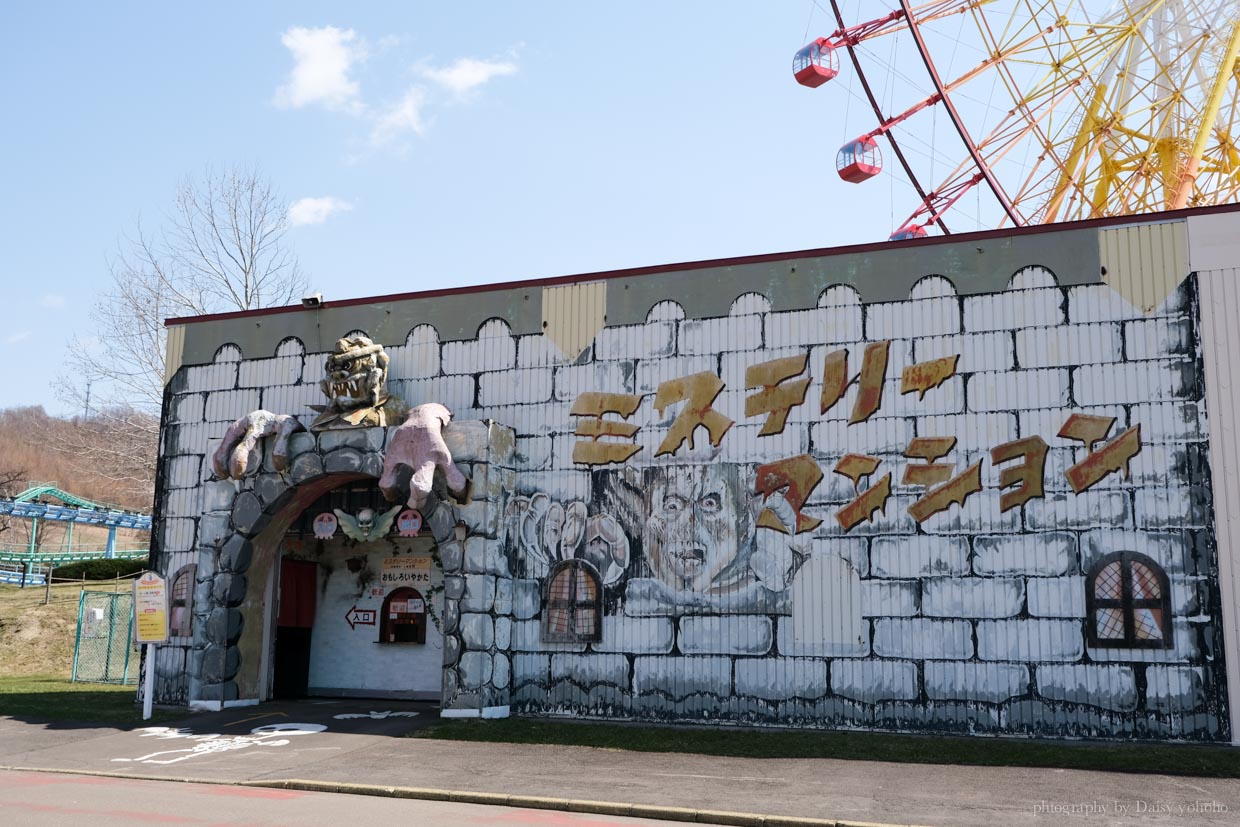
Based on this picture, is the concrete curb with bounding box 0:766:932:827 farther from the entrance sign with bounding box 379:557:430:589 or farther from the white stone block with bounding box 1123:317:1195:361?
the white stone block with bounding box 1123:317:1195:361

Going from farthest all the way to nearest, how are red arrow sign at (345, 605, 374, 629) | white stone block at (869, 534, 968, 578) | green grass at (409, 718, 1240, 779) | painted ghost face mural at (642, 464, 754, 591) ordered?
red arrow sign at (345, 605, 374, 629) < painted ghost face mural at (642, 464, 754, 591) < white stone block at (869, 534, 968, 578) < green grass at (409, 718, 1240, 779)

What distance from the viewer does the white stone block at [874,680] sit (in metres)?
13.3

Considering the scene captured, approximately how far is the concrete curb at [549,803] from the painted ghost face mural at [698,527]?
16.0 ft

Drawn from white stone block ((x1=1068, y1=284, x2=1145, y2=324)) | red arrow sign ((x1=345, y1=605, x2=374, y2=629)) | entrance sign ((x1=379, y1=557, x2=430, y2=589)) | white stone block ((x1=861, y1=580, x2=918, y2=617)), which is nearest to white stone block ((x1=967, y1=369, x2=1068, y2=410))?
white stone block ((x1=1068, y1=284, x2=1145, y2=324))

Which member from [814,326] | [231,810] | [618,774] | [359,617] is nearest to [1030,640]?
[814,326]

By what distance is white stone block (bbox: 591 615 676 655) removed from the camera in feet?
47.2

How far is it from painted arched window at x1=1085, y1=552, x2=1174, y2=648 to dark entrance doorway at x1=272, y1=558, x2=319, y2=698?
37.9ft

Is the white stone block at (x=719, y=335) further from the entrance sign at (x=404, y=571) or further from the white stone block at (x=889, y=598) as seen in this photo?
the entrance sign at (x=404, y=571)

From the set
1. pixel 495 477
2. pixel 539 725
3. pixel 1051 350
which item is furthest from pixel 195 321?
pixel 1051 350

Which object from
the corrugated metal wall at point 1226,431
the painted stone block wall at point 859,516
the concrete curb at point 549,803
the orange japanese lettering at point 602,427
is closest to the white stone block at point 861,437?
the painted stone block wall at point 859,516

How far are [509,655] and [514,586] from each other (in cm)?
91

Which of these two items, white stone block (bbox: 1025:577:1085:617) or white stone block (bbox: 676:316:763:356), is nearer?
white stone block (bbox: 1025:577:1085:617)

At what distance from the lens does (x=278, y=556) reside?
17016 mm

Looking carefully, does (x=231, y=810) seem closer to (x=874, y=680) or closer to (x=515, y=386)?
(x=874, y=680)
